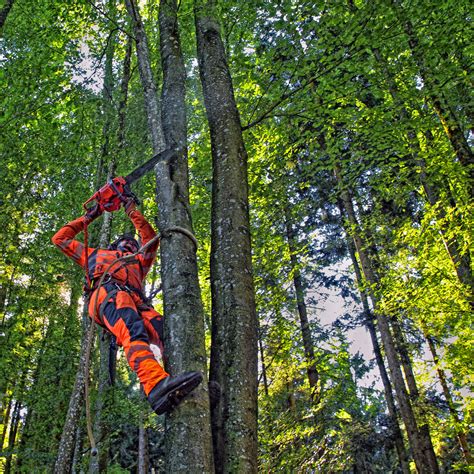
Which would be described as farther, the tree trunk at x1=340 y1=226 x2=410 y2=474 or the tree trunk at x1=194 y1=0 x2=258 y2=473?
the tree trunk at x1=340 y1=226 x2=410 y2=474

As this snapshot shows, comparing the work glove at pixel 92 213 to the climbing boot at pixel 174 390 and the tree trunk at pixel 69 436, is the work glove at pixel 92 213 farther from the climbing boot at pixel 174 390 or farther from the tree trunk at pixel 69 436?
the tree trunk at pixel 69 436

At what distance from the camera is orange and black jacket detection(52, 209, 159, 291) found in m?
3.82

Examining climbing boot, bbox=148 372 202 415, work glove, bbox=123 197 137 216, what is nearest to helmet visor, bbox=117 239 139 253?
work glove, bbox=123 197 137 216

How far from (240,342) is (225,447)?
24.9 inches

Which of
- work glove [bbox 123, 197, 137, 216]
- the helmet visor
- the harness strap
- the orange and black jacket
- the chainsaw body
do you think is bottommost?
the harness strap

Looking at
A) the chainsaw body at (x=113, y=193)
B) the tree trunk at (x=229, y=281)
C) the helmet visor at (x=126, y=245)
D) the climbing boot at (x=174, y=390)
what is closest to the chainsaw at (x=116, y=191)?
the chainsaw body at (x=113, y=193)

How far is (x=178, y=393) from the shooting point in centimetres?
227

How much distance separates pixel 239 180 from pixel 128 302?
4.81ft

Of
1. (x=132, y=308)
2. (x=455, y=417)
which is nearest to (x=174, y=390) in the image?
(x=132, y=308)

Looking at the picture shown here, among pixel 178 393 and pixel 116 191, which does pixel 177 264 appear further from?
pixel 116 191

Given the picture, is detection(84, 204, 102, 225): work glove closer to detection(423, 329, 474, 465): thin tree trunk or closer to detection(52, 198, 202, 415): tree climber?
detection(52, 198, 202, 415): tree climber

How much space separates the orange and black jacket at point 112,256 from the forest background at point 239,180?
2.36 feet

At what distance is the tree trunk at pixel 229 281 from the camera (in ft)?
7.91

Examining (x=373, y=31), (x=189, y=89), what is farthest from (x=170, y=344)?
(x=189, y=89)
